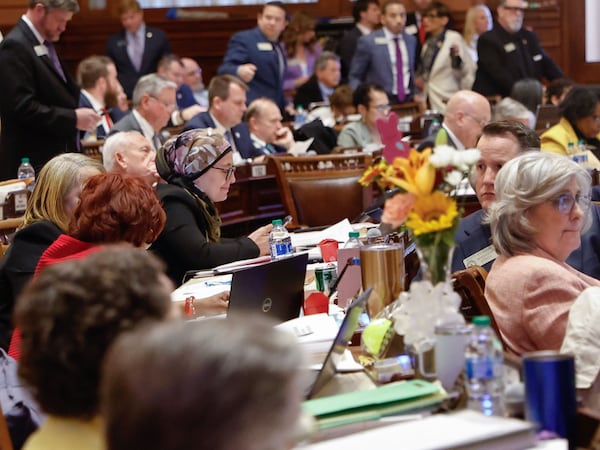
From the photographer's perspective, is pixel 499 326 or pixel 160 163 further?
pixel 160 163

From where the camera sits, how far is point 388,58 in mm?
9977

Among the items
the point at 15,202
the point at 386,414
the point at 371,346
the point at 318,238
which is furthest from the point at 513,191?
the point at 15,202

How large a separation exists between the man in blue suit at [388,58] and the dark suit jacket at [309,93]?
334 millimetres

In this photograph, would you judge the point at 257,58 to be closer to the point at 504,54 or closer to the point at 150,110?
the point at 504,54

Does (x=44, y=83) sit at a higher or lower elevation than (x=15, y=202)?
higher

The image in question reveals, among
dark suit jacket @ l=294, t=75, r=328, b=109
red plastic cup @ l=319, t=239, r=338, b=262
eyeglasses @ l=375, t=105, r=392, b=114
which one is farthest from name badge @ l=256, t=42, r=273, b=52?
red plastic cup @ l=319, t=239, r=338, b=262

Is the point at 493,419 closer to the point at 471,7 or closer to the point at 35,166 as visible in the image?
the point at 35,166

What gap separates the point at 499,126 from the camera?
12.1 ft

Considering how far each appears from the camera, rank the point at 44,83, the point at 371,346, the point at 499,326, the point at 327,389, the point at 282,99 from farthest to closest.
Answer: the point at 282,99 < the point at 44,83 < the point at 499,326 < the point at 371,346 < the point at 327,389

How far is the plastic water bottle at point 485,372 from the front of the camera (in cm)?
174

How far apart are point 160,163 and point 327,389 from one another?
89.9 inches

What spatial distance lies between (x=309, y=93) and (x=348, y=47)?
979 millimetres

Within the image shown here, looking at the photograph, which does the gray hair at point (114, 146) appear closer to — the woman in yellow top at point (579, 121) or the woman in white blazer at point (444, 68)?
the woman in yellow top at point (579, 121)

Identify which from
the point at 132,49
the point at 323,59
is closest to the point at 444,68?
the point at 323,59
